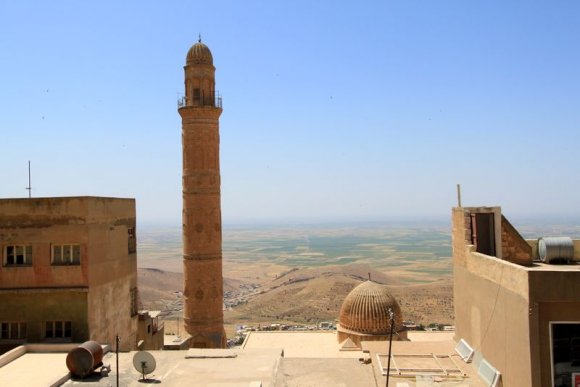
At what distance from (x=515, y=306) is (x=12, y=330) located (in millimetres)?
13601

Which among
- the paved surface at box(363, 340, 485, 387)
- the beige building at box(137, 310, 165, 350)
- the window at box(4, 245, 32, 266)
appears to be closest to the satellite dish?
the window at box(4, 245, 32, 266)

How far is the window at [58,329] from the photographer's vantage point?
48.7 ft

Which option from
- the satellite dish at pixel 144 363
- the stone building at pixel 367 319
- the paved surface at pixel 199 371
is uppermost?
the satellite dish at pixel 144 363

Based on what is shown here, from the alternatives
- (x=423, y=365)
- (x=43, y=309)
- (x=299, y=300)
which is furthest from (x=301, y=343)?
(x=299, y=300)

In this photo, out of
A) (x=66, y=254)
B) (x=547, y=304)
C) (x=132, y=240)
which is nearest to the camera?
(x=547, y=304)

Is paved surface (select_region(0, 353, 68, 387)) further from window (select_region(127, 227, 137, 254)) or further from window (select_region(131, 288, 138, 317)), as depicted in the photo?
window (select_region(127, 227, 137, 254))

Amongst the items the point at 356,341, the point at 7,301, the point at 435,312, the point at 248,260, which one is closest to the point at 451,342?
the point at 356,341

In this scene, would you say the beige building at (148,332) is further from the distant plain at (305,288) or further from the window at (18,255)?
the distant plain at (305,288)

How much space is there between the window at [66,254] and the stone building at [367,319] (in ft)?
47.8

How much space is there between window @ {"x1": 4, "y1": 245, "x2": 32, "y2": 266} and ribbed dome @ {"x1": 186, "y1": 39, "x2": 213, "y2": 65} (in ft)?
44.6

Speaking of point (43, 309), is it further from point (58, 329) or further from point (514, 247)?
point (514, 247)

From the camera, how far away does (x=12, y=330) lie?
1482cm

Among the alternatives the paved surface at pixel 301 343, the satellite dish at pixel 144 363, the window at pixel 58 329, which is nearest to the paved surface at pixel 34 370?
the window at pixel 58 329

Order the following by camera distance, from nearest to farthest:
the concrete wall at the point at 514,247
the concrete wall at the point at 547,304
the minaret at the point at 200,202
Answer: the concrete wall at the point at 547,304 < the concrete wall at the point at 514,247 < the minaret at the point at 200,202
